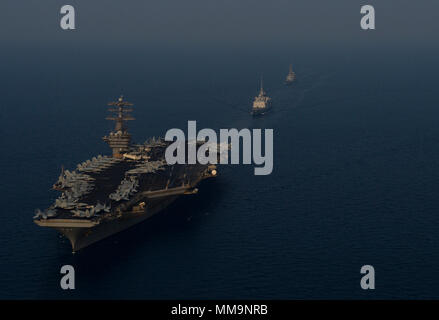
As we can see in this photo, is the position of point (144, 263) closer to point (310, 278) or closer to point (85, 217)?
point (85, 217)

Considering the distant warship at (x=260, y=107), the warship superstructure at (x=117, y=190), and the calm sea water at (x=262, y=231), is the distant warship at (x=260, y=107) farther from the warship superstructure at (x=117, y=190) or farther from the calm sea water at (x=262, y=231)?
the warship superstructure at (x=117, y=190)

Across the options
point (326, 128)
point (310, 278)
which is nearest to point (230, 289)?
point (310, 278)

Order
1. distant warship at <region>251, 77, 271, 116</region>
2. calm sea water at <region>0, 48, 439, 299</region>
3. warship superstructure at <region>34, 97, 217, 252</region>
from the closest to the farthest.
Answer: calm sea water at <region>0, 48, 439, 299</region> → warship superstructure at <region>34, 97, 217, 252</region> → distant warship at <region>251, 77, 271, 116</region>

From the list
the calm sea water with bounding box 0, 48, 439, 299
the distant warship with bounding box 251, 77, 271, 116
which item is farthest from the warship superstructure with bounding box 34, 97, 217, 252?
the distant warship with bounding box 251, 77, 271, 116

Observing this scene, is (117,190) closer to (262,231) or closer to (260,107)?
(262,231)

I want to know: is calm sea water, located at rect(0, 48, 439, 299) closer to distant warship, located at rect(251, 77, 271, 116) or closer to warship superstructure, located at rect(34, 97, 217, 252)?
warship superstructure, located at rect(34, 97, 217, 252)

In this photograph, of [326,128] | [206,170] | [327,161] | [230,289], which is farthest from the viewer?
[326,128]

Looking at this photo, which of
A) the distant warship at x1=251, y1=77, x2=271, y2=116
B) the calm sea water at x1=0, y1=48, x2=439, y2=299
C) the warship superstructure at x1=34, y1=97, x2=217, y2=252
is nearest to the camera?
the calm sea water at x1=0, y1=48, x2=439, y2=299

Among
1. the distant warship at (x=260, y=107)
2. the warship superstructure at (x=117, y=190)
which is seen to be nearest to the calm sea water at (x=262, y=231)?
the warship superstructure at (x=117, y=190)
